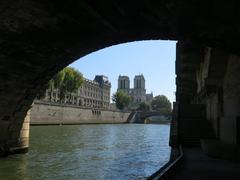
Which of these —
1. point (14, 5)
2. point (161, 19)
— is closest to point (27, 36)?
point (14, 5)

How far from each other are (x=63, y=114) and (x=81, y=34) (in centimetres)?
5515

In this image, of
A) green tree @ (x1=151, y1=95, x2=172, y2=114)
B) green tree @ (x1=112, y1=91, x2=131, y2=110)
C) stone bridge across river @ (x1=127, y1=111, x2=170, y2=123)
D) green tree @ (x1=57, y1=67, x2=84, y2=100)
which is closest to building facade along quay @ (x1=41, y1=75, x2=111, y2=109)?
green tree @ (x1=112, y1=91, x2=131, y2=110)

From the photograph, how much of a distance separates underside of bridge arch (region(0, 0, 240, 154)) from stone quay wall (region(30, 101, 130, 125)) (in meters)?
38.2

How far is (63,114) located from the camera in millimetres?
68125

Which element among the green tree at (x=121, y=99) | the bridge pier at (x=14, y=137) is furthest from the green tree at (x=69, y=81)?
the bridge pier at (x=14, y=137)

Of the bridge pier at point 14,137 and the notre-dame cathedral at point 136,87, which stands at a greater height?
the notre-dame cathedral at point 136,87

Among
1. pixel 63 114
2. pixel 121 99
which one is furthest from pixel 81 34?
pixel 121 99

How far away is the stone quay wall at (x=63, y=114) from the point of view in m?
58.3

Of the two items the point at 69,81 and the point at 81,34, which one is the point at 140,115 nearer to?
the point at 69,81

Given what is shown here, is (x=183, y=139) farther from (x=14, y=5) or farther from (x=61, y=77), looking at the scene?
(x=61, y=77)

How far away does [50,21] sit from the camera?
12.5m

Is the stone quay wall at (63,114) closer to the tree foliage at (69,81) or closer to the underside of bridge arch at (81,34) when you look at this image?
the tree foliage at (69,81)

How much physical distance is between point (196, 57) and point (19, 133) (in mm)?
9637

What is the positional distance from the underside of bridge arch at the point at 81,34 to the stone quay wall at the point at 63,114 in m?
38.2
